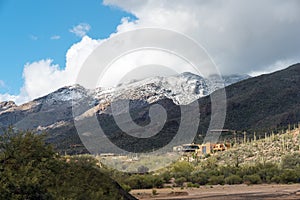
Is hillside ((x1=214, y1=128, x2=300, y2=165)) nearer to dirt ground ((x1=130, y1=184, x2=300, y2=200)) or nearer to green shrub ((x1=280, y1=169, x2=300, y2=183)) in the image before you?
green shrub ((x1=280, y1=169, x2=300, y2=183))

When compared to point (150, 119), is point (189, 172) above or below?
below

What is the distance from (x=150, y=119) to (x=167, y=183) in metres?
64.1

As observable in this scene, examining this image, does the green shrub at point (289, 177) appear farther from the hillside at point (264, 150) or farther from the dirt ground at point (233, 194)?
the hillside at point (264, 150)

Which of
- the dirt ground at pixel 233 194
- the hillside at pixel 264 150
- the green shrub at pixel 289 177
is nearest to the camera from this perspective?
the dirt ground at pixel 233 194

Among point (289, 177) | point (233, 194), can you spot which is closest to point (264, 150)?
point (289, 177)

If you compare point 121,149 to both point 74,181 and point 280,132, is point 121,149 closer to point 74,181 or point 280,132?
point 280,132

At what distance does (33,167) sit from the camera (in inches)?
690

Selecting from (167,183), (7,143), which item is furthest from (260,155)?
(7,143)

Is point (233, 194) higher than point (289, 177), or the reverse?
point (289, 177)

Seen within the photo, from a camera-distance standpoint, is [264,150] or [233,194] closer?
[233,194]

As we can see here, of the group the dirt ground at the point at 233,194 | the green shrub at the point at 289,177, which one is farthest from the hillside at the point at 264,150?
the dirt ground at the point at 233,194

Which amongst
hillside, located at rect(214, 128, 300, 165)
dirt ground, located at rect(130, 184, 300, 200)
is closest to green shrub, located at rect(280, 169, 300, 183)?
dirt ground, located at rect(130, 184, 300, 200)

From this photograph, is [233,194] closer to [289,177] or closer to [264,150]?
[289,177]

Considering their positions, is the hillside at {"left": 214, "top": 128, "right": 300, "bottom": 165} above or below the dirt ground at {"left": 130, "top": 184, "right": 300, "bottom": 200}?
above
